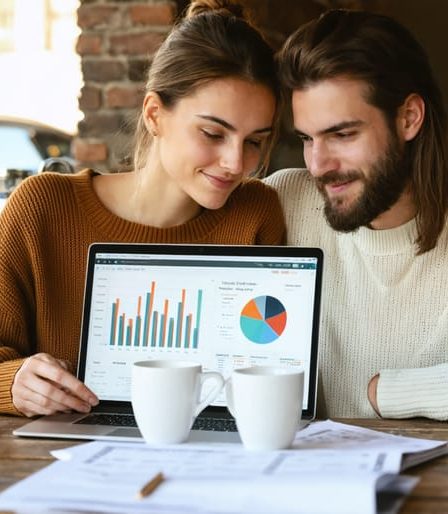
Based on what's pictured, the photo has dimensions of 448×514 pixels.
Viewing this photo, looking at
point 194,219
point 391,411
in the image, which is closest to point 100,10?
point 194,219

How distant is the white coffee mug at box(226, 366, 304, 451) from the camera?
98cm

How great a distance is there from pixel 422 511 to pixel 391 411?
0.51 meters

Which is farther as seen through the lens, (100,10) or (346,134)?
(100,10)

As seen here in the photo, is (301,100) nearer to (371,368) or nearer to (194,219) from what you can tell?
(194,219)

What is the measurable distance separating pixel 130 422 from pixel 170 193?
0.51 meters

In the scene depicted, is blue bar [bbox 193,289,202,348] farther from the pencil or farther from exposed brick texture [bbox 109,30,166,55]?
exposed brick texture [bbox 109,30,166,55]

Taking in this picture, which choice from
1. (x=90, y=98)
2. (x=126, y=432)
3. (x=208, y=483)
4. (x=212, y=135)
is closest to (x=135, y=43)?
(x=90, y=98)

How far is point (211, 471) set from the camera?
3.05 feet

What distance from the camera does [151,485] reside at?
2.85 ft

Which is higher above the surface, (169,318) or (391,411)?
(169,318)

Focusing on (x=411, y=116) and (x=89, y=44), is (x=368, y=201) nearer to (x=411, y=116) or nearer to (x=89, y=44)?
(x=411, y=116)

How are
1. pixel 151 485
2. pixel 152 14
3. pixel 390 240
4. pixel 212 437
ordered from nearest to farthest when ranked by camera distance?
pixel 151 485
pixel 212 437
pixel 390 240
pixel 152 14

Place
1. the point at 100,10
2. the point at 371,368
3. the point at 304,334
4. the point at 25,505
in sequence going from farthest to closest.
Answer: the point at 100,10 < the point at 371,368 < the point at 304,334 < the point at 25,505

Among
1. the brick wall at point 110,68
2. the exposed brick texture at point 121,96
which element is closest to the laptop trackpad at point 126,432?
the brick wall at point 110,68
